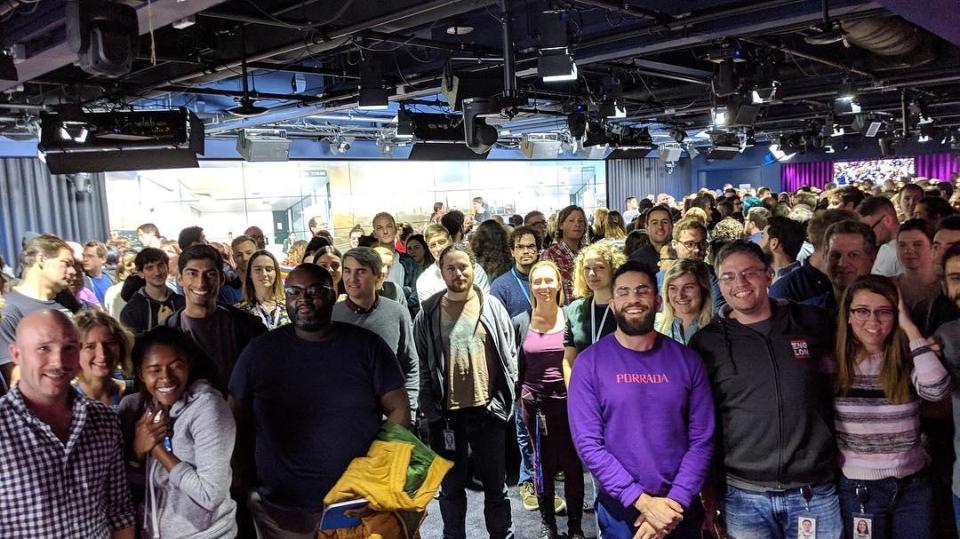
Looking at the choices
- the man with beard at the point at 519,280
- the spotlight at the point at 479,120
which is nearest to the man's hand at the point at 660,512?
the man with beard at the point at 519,280

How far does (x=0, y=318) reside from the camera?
335 centimetres

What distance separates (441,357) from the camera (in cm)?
339

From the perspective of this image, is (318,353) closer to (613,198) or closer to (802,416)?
(802,416)

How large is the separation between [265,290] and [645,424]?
105 inches

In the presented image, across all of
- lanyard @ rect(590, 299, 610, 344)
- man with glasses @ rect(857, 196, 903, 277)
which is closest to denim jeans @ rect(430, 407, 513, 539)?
lanyard @ rect(590, 299, 610, 344)

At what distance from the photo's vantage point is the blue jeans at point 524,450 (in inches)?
163

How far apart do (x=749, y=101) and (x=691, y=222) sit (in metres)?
3.58

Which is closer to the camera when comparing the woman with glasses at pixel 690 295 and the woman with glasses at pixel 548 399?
the woman with glasses at pixel 690 295

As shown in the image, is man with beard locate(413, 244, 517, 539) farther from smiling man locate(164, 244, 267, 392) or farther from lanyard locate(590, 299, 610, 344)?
smiling man locate(164, 244, 267, 392)

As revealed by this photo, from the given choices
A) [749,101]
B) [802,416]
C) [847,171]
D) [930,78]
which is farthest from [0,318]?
[847,171]

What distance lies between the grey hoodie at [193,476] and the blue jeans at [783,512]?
1.73 meters

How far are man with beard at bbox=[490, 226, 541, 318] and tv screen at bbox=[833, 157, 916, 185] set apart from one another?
19059mm

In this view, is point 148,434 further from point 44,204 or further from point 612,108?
point 44,204

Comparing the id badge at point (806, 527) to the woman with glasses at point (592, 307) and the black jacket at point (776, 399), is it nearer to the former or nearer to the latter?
the black jacket at point (776, 399)
